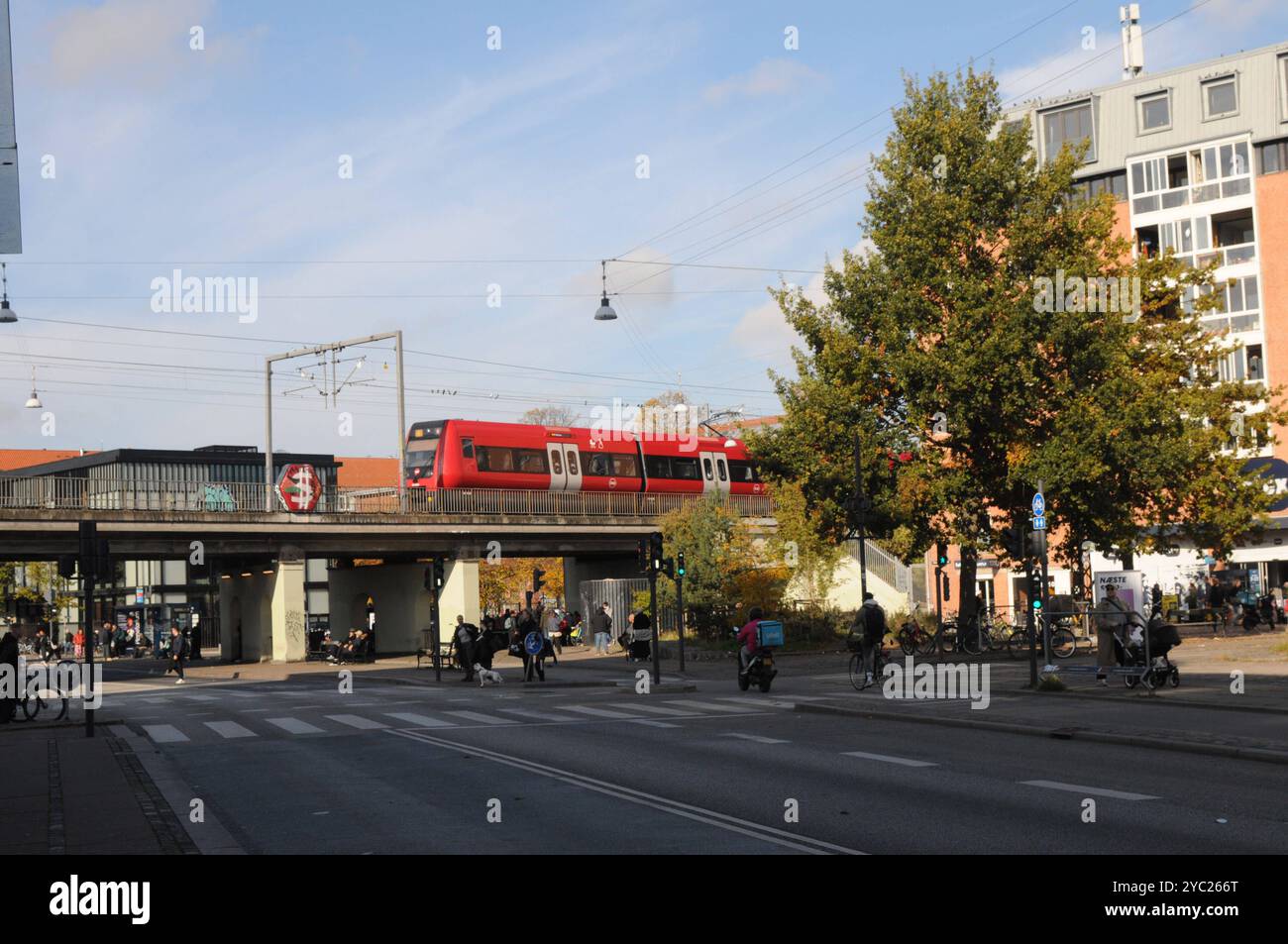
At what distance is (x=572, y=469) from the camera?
188 ft

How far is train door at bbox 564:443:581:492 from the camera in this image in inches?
2242

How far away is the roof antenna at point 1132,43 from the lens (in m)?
67.6

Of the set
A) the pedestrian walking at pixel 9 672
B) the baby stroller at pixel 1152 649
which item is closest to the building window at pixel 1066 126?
the baby stroller at pixel 1152 649

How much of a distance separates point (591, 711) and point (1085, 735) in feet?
32.3

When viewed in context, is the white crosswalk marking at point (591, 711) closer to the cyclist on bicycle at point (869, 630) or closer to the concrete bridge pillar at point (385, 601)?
the cyclist on bicycle at point (869, 630)

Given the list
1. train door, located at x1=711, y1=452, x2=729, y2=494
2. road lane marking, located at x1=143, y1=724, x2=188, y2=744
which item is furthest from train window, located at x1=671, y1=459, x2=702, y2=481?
road lane marking, located at x1=143, y1=724, x2=188, y2=744

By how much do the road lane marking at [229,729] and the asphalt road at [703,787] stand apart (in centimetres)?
9

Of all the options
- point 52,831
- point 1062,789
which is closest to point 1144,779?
point 1062,789

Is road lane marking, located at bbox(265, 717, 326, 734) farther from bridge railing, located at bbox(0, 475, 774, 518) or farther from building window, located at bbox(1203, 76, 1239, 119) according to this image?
building window, located at bbox(1203, 76, 1239, 119)

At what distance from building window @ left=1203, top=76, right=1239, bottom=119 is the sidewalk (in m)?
56.6

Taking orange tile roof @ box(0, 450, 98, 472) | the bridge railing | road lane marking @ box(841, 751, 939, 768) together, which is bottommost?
road lane marking @ box(841, 751, 939, 768)

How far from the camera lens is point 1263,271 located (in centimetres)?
5984

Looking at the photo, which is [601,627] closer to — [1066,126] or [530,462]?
[530,462]
